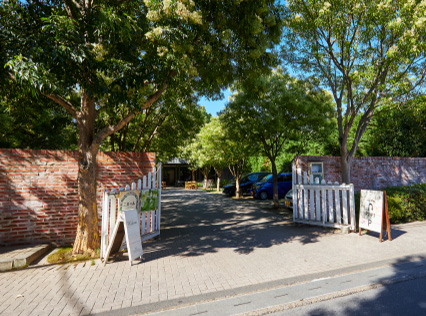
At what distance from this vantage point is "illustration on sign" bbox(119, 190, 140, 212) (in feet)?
17.7

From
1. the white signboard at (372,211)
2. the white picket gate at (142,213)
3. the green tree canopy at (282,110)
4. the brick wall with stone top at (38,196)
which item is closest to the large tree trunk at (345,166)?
the white signboard at (372,211)

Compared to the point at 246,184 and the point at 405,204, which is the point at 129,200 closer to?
the point at 405,204

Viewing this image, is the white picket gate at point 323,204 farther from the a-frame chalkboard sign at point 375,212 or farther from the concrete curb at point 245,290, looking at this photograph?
the concrete curb at point 245,290

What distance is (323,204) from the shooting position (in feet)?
24.6

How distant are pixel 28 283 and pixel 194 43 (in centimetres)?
600

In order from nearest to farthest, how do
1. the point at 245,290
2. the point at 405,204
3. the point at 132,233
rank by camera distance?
the point at 245,290 → the point at 132,233 → the point at 405,204

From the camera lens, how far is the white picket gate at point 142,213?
16.7 ft

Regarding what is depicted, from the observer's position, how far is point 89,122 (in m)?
5.74

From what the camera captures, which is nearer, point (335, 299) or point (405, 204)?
point (335, 299)

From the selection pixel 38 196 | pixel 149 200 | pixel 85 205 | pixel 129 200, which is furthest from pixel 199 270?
pixel 38 196

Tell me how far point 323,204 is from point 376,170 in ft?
15.0

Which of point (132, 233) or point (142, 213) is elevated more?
point (142, 213)

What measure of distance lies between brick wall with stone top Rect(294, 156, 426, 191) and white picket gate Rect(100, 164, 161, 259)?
4.99 meters

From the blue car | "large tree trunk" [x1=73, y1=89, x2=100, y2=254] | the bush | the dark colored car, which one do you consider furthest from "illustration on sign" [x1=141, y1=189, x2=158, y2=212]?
the dark colored car
